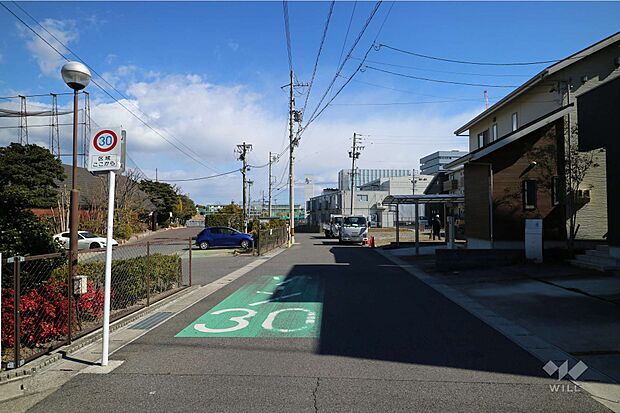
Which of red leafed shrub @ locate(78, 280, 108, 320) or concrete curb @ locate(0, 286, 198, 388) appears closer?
concrete curb @ locate(0, 286, 198, 388)

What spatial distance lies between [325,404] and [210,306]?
227 inches

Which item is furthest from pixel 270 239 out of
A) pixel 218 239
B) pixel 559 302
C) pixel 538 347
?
pixel 538 347

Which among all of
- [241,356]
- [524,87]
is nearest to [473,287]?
[241,356]

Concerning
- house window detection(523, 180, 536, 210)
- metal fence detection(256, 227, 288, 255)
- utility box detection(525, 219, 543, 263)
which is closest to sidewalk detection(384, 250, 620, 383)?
utility box detection(525, 219, 543, 263)

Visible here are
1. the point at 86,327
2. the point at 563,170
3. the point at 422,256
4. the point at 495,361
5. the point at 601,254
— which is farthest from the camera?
the point at 422,256

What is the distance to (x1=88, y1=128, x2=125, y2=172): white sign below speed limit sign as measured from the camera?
6090mm

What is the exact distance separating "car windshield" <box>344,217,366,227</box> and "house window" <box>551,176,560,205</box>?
683 inches

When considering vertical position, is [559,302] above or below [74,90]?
below

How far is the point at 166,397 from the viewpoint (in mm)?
4656

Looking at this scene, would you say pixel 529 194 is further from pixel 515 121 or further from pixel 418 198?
pixel 418 198

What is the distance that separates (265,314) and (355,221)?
82.2ft

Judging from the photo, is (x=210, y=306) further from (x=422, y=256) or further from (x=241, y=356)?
(x=422, y=256)

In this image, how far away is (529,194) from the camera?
16922 mm

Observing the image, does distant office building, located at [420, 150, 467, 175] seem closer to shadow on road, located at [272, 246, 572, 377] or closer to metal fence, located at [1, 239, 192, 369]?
shadow on road, located at [272, 246, 572, 377]
